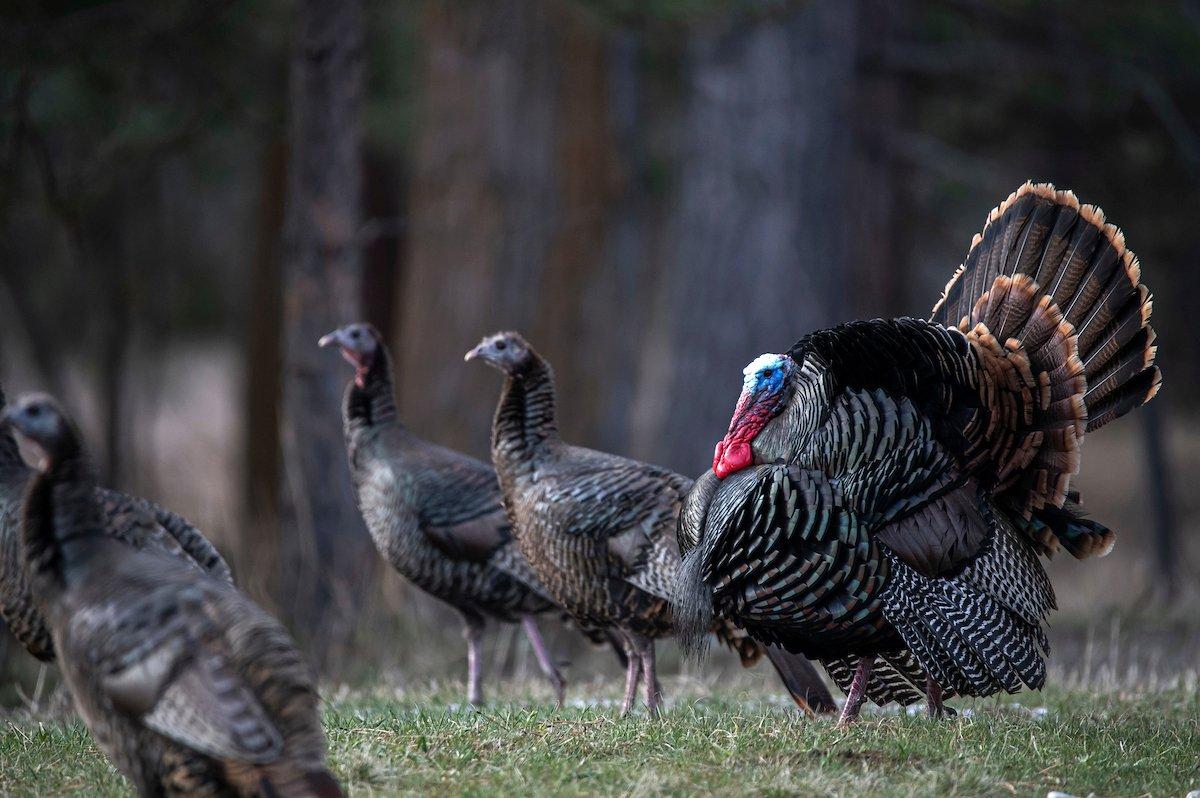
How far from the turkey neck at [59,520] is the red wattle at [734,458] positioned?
6.95 feet

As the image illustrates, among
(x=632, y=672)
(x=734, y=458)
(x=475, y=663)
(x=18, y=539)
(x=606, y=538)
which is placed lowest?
(x=475, y=663)

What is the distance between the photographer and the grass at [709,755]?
→ 12.9 ft

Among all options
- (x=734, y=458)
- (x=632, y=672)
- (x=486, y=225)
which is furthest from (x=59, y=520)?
(x=486, y=225)

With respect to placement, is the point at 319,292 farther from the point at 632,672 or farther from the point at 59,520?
the point at 59,520

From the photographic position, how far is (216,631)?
3479 mm

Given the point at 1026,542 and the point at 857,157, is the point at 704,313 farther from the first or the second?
the point at 1026,542

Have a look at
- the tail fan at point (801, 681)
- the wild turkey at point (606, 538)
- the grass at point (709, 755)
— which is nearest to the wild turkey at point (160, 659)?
the grass at point (709, 755)

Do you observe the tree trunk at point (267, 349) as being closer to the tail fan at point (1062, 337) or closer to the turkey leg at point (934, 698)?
the turkey leg at point (934, 698)

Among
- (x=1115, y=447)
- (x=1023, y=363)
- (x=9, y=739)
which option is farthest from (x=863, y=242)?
(x=1115, y=447)

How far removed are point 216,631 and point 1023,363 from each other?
310 centimetres

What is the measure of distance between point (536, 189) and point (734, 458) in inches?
249

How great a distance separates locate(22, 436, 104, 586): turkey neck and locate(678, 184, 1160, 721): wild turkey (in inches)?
80.2

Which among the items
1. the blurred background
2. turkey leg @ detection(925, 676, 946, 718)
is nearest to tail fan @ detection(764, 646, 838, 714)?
turkey leg @ detection(925, 676, 946, 718)

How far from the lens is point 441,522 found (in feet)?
20.6
